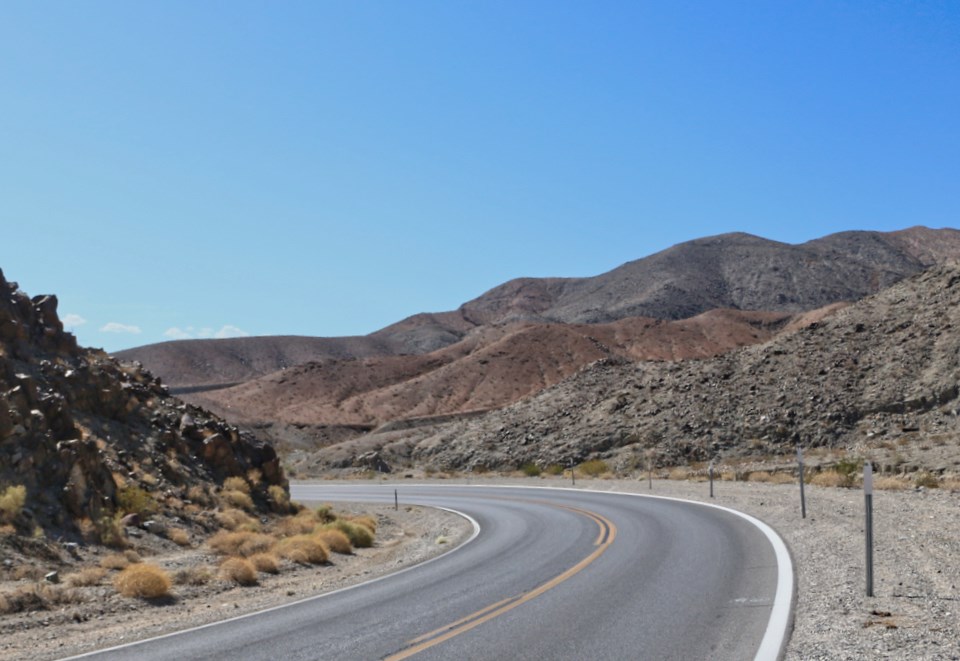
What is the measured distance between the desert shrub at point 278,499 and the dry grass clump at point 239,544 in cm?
636

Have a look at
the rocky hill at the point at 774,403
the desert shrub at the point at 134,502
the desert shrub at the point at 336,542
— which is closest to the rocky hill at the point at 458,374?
the rocky hill at the point at 774,403

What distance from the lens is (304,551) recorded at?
18281 millimetres

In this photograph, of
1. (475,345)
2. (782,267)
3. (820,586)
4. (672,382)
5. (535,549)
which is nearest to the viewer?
(820,586)

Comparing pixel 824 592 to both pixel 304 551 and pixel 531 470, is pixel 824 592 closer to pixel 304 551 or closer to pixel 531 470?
pixel 304 551

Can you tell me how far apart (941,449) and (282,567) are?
2640cm

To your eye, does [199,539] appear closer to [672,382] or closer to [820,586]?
[820,586]

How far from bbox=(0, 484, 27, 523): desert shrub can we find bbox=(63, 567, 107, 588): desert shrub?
2.15 meters

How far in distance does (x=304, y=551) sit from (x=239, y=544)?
5.79 feet

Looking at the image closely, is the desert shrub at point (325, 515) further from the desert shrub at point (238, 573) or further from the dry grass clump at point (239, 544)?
the desert shrub at point (238, 573)

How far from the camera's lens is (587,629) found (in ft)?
28.8

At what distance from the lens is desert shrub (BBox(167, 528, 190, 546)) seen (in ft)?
61.9

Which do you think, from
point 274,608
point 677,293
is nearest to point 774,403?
point 274,608

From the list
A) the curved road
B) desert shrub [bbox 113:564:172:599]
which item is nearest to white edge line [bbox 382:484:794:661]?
the curved road

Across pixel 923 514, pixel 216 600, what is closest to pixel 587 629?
pixel 216 600
